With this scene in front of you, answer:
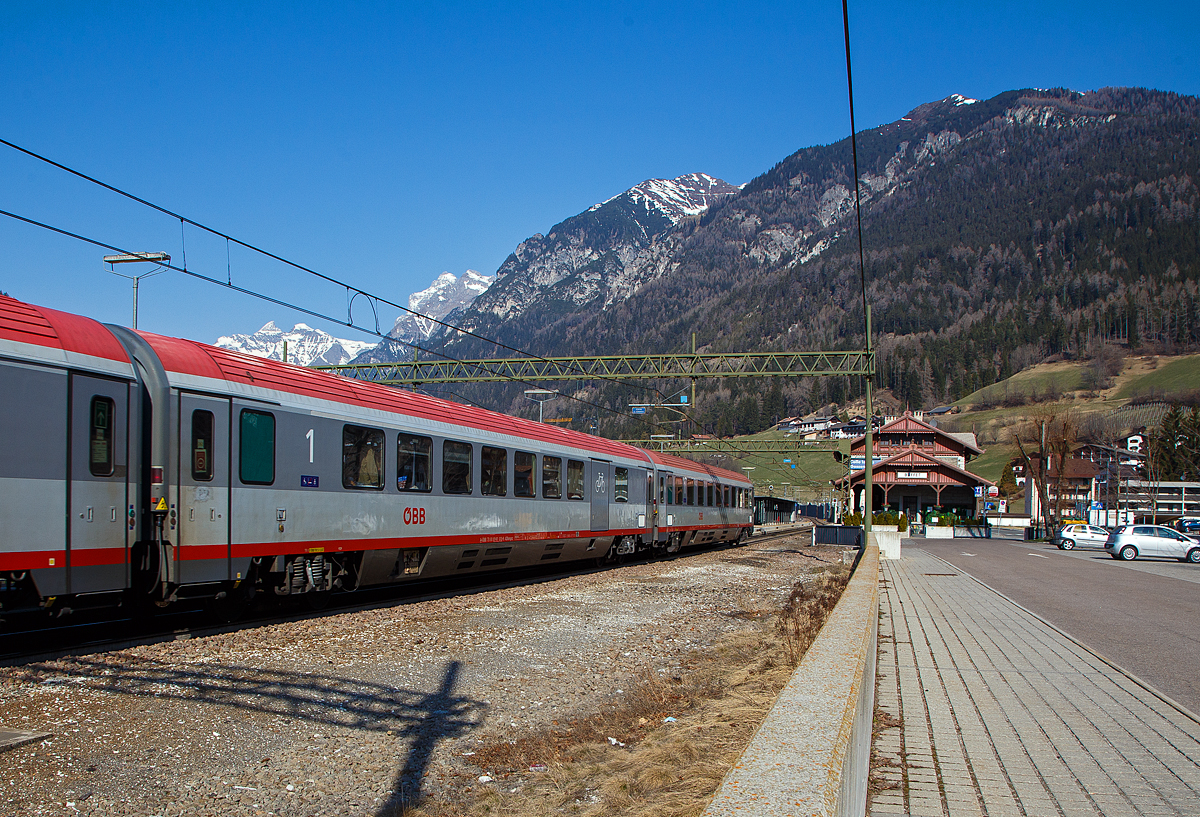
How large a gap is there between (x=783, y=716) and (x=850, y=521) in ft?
151

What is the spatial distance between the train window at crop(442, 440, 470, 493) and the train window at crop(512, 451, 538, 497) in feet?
6.04

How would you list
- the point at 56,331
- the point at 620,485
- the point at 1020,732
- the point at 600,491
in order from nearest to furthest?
the point at 1020,732, the point at 56,331, the point at 600,491, the point at 620,485

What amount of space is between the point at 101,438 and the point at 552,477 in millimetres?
11135

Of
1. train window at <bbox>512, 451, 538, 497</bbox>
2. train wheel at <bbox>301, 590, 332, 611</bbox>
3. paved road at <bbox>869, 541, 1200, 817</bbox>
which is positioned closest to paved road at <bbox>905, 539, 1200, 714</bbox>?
paved road at <bbox>869, 541, 1200, 817</bbox>

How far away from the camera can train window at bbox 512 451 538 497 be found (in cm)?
1747

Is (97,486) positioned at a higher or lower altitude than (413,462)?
lower

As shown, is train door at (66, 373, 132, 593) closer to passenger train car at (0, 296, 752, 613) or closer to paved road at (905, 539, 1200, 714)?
passenger train car at (0, 296, 752, 613)

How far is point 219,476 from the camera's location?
10.2 meters

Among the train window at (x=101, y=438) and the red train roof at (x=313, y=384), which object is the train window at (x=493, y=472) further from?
the train window at (x=101, y=438)

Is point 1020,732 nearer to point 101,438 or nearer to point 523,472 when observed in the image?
point 101,438

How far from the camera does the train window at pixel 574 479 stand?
20.0m

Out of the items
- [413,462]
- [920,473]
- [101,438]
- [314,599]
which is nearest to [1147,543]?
[413,462]

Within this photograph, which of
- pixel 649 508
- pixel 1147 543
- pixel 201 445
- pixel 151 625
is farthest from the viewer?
pixel 1147 543

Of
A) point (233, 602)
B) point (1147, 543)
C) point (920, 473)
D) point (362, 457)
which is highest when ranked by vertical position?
point (362, 457)
